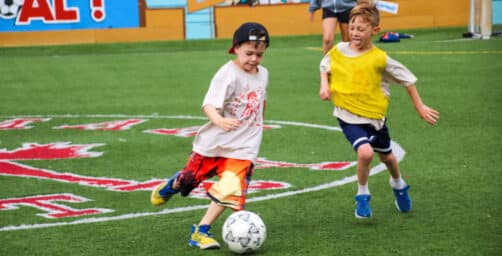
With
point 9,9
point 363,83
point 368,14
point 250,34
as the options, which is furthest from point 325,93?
point 9,9

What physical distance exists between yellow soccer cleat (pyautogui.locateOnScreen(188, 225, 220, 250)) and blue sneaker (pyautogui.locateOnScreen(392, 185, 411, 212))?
1.50m

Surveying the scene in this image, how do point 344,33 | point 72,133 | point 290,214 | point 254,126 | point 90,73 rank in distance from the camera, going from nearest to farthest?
point 254,126 → point 290,214 → point 72,133 → point 344,33 → point 90,73

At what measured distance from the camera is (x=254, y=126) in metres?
6.18

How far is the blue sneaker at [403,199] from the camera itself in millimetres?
6785

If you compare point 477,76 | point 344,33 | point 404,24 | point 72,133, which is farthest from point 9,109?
point 404,24

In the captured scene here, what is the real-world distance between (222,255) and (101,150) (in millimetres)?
4367

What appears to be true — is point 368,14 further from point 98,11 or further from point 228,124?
point 98,11

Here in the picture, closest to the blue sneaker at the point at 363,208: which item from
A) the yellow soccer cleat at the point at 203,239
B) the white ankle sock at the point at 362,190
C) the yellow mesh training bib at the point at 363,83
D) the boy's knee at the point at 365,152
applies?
the white ankle sock at the point at 362,190

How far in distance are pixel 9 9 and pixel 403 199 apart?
79.5ft

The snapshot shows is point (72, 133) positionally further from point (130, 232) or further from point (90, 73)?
point (90, 73)

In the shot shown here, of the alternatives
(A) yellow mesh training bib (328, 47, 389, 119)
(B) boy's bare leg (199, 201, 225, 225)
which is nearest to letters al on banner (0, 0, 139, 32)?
(A) yellow mesh training bib (328, 47, 389, 119)

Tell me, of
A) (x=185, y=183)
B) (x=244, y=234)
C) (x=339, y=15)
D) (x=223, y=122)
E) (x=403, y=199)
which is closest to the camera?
(x=244, y=234)

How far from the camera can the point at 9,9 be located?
1149 inches

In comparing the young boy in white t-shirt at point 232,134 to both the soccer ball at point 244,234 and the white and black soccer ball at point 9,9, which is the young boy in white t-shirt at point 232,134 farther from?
the white and black soccer ball at point 9,9
